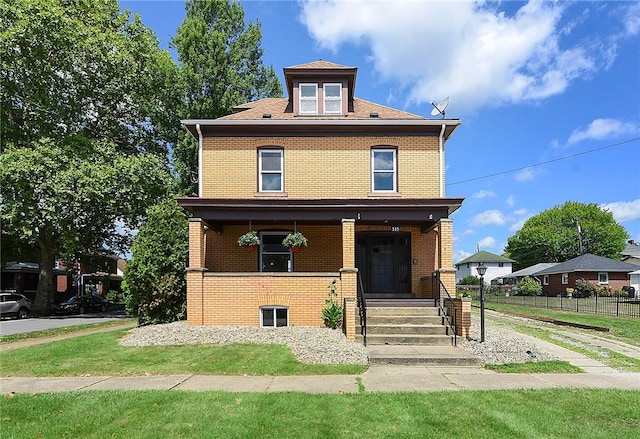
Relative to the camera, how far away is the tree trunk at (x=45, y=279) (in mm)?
24625

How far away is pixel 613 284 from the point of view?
4206 cm

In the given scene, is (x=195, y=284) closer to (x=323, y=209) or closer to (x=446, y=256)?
(x=323, y=209)

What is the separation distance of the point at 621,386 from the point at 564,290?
42.0 m

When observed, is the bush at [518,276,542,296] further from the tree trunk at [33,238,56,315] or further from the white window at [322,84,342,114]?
the tree trunk at [33,238,56,315]

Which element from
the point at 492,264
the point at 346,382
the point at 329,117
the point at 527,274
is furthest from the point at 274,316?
the point at 492,264

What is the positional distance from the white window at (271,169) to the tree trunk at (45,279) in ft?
56.3

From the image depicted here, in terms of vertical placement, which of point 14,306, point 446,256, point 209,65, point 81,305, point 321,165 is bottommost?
point 81,305

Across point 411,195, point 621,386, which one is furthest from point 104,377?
point 411,195

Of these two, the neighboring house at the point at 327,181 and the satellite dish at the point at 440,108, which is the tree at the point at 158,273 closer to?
the neighboring house at the point at 327,181

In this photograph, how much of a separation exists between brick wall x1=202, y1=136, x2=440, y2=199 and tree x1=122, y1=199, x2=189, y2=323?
75.8 inches

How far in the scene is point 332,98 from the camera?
615 inches

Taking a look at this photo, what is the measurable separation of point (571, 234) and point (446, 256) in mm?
68501

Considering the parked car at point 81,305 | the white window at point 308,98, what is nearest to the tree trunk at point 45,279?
the parked car at point 81,305

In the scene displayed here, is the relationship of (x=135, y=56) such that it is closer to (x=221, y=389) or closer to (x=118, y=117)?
(x=118, y=117)
